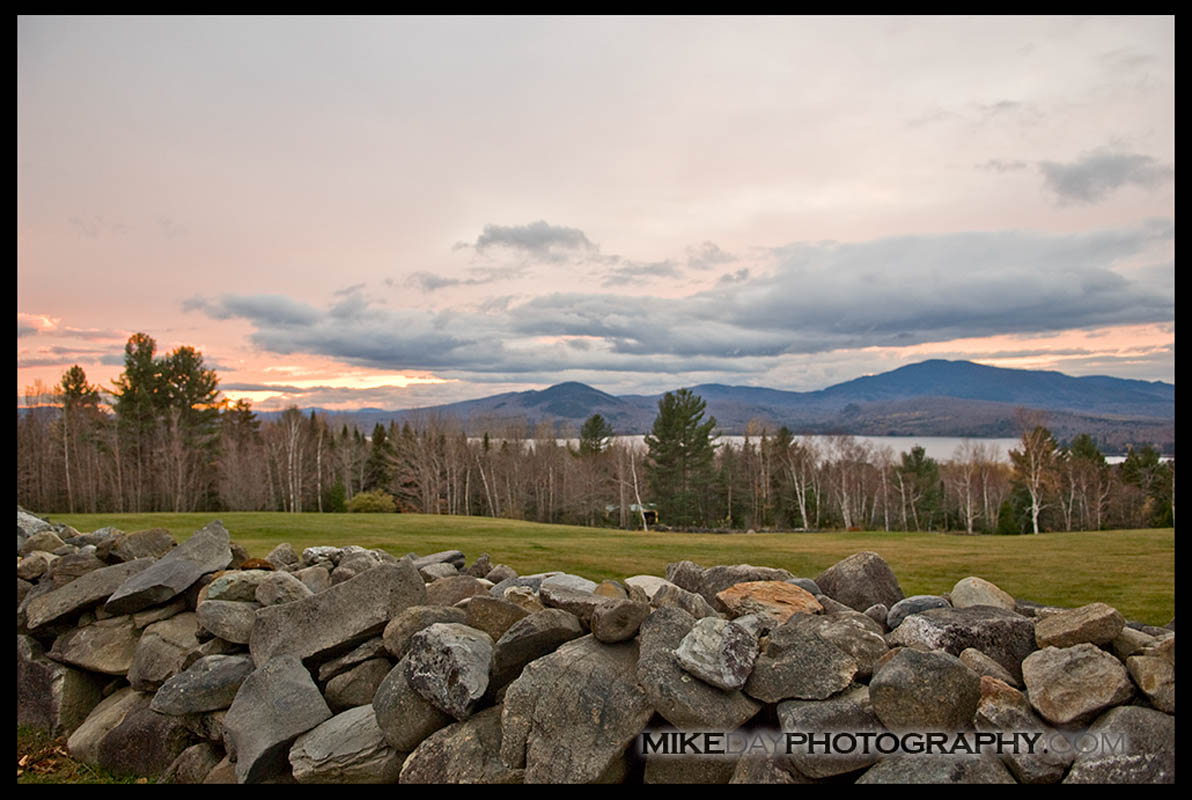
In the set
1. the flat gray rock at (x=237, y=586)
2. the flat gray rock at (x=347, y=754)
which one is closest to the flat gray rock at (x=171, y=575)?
the flat gray rock at (x=237, y=586)

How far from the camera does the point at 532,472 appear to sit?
5219 cm

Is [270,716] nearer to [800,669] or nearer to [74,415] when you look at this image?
[800,669]

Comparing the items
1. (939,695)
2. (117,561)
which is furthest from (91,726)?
(939,695)

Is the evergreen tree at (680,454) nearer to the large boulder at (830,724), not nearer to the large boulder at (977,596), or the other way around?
the large boulder at (977,596)

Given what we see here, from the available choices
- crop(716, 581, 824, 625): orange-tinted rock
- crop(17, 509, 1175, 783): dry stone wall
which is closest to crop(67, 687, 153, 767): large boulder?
crop(17, 509, 1175, 783): dry stone wall

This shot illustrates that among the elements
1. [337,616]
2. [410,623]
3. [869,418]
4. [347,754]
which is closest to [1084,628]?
[410,623]

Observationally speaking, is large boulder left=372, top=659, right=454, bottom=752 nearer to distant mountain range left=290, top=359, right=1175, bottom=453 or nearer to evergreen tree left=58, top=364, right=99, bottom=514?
distant mountain range left=290, top=359, right=1175, bottom=453

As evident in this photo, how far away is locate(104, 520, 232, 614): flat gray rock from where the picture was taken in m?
7.06

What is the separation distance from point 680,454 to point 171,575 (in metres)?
41.9

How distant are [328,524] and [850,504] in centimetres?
4425

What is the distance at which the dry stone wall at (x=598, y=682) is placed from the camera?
12.5ft

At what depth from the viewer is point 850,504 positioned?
51.7m
